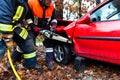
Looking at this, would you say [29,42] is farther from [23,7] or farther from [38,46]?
[38,46]

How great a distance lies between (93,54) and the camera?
6801 millimetres

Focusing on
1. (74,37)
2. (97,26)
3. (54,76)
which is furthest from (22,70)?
(97,26)

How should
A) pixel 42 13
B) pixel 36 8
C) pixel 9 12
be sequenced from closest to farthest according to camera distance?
1. pixel 9 12
2. pixel 36 8
3. pixel 42 13

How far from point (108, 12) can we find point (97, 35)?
59 cm

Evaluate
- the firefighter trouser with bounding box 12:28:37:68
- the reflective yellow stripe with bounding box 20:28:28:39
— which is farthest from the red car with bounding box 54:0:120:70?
the reflective yellow stripe with bounding box 20:28:28:39

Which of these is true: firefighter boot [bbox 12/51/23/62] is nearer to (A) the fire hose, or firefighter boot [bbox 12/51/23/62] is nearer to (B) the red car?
(A) the fire hose

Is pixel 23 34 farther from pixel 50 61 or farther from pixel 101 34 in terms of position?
pixel 101 34

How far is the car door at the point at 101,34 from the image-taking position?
6285 millimetres

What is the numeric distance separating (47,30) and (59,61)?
805 mm

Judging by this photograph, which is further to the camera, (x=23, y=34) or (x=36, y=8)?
(x=36, y=8)

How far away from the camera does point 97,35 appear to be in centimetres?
658

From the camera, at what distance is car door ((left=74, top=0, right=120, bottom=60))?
247 inches

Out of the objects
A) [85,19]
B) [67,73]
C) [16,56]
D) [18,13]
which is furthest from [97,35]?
[16,56]

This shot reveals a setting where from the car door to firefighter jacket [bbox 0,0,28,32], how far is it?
1.49 meters
